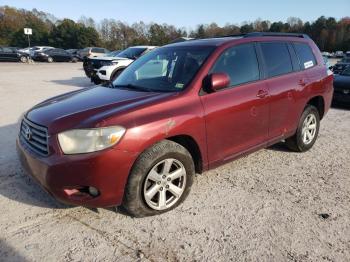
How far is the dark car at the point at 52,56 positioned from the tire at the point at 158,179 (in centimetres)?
3440

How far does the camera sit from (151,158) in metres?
3.30

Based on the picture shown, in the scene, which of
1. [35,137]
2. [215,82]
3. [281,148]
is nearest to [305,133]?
[281,148]

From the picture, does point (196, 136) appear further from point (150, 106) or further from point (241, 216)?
point (241, 216)

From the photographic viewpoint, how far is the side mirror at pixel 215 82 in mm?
3719

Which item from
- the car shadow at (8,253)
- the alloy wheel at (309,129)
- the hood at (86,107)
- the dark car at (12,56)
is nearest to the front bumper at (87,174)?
the hood at (86,107)

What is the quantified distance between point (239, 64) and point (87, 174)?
2322mm

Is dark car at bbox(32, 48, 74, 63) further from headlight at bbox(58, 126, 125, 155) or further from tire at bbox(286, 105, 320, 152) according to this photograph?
headlight at bbox(58, 126, 125, 155)

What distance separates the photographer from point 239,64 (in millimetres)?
4277

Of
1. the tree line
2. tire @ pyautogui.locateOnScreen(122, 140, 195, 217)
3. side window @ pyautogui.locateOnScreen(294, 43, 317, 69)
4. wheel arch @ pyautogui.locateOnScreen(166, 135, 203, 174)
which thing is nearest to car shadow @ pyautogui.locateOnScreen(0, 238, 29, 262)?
tire @ pyautogui.locateOnScreen(122, 140, 195, 217)

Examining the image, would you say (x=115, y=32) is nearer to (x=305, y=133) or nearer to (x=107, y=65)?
(x=107, y=65)

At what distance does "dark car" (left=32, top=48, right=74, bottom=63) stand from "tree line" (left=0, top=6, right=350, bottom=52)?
33174 mm

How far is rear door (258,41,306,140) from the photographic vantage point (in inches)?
181

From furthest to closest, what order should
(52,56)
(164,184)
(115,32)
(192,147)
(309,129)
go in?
(115,32)
(52,56)
(309,129)
(192,147)
(164,184)

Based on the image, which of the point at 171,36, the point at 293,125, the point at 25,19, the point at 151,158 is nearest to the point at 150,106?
the point at 151,158
